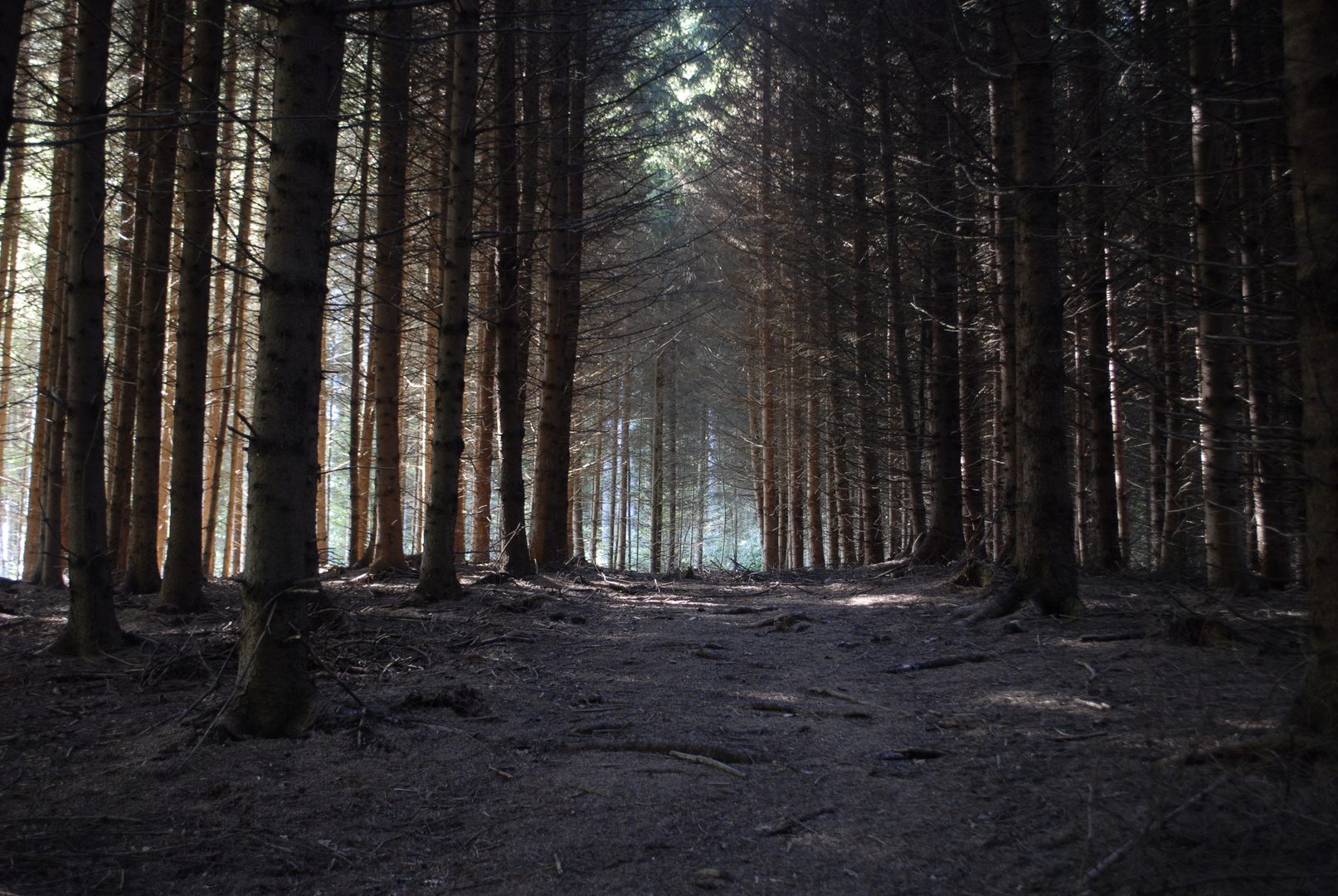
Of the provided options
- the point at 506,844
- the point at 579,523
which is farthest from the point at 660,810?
the point at 579,523

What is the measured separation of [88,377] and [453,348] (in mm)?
2726

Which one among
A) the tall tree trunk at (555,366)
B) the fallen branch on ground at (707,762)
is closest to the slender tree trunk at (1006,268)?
the tall tree trunk at (555,366)

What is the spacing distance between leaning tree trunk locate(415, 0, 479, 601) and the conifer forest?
0.05 metres

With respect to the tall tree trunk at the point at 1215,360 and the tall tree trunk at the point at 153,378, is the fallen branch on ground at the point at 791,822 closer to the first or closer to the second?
the tall tree trunk at the point at 1215,360

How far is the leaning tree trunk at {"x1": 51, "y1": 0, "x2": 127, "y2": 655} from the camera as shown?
422 centimetres

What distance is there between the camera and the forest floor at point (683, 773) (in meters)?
1.97

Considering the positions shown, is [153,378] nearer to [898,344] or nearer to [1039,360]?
[1039,360]

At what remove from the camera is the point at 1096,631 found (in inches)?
186

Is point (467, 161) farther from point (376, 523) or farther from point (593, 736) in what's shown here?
point (593, 736)

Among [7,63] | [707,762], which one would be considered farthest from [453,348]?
[707,762]

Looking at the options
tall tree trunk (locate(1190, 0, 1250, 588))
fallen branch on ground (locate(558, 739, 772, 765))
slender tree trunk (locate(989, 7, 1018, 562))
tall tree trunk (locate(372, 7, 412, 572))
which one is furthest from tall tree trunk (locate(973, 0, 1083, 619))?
tall tree trunk (locate(372, 7, 412, 572))

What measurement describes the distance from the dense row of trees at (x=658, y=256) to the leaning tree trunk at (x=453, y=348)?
0.04 m

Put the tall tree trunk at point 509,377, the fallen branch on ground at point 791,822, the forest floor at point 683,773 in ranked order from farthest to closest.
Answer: the tall tree trunk at point 509,377 → the fallen branch on ground at point 791,822 → the forest floor at point 683,773

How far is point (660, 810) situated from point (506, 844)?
0.54m
